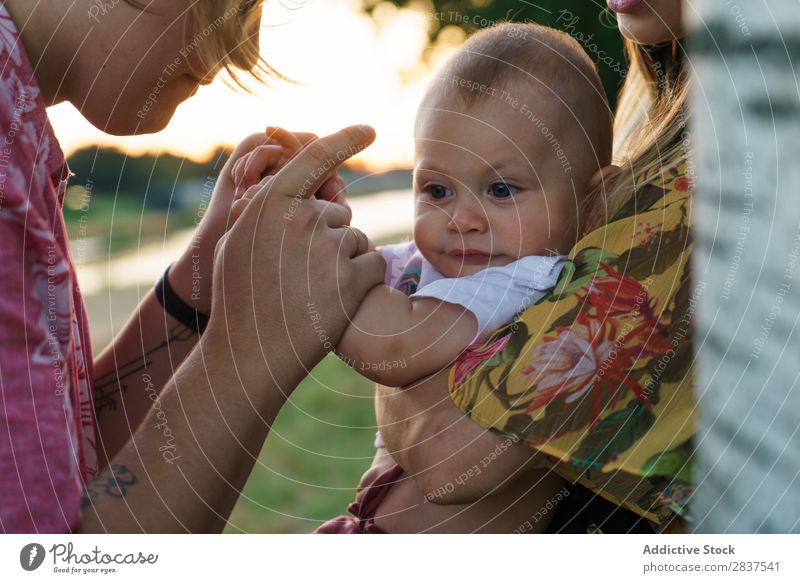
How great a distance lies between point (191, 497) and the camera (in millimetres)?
802

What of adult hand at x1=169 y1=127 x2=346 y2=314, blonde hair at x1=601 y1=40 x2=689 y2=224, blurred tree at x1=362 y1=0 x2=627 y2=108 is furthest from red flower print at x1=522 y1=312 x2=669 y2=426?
blurred tree at x1=362 y1=0 x2=627 y2=108

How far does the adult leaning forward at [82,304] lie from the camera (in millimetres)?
754

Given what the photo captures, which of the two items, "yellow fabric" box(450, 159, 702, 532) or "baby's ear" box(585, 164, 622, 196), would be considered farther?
"baby's ear" box(585, 164, 622, 196)

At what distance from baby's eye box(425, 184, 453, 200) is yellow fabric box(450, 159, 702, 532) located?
17 cm

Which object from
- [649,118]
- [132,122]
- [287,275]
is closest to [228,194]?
[132,122]

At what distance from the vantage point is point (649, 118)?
96 centimetres

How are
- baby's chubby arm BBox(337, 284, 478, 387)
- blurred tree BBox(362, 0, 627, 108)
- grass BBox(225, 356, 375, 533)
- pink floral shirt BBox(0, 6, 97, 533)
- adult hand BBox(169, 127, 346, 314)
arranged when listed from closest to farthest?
pink floral shirt BBox(0, 6, 97, 533) < baby's chubby arm BBox(337, 284, 478, 387) < adult hand BBox(169, 127, 346, 314) < blurred tree BBox(362, 0, 627, 108) < grass BBox(225, 356, 375, 533)

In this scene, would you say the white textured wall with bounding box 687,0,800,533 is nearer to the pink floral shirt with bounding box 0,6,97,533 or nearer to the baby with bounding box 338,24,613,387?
Result: the baby with bounding box 338,24,613,387

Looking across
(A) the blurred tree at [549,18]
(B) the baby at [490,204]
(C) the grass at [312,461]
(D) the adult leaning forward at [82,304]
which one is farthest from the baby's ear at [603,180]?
(C) the grass at [312,461]

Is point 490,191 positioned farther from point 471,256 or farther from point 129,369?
point 129,369

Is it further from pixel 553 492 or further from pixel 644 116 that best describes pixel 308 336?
pixel 644 116

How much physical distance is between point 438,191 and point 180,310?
1.16 feet

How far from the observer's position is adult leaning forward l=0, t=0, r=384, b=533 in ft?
2.48
